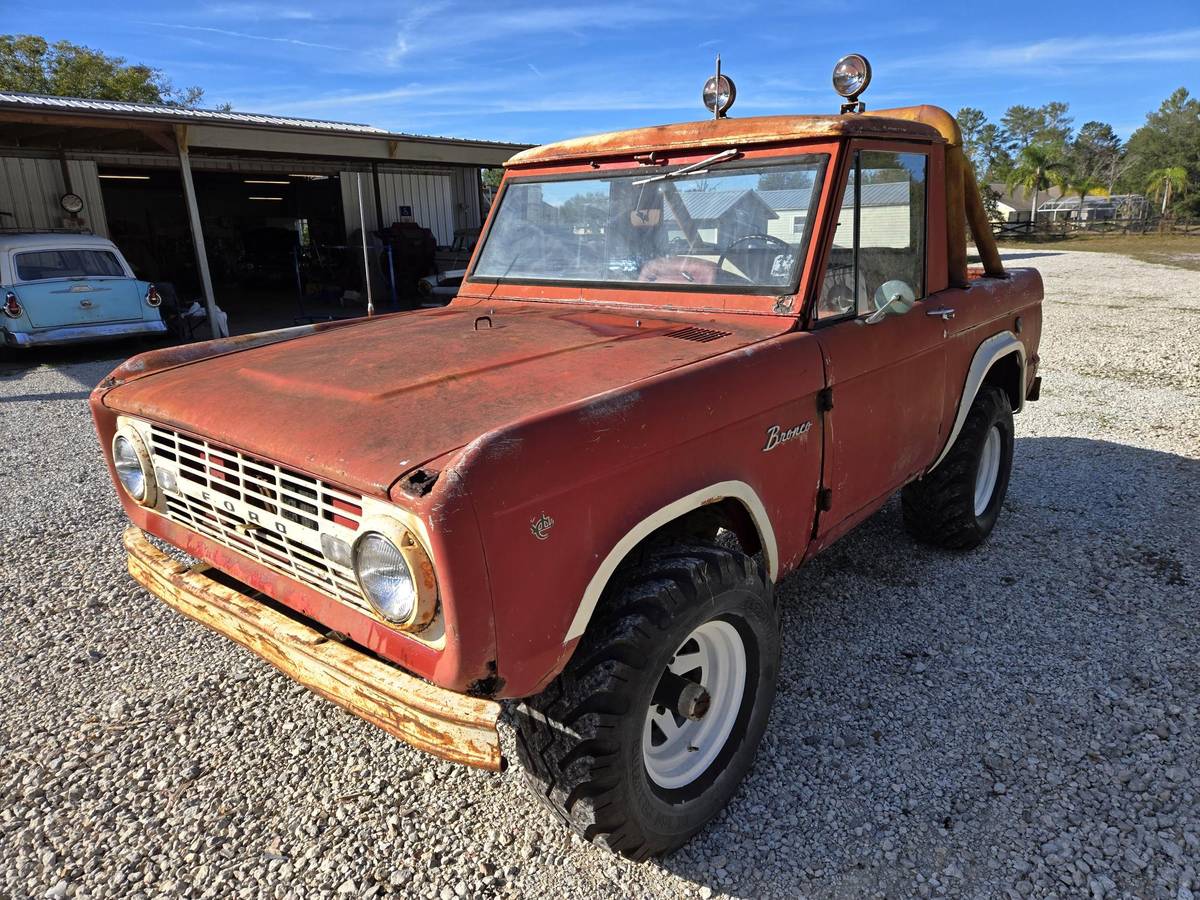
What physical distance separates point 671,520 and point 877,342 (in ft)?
4.07

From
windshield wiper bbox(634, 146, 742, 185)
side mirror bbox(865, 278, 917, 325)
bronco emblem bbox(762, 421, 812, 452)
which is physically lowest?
bronco emblem bbox(762, 421, 812, 452)

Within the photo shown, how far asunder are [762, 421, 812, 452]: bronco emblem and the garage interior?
8169 millimetres

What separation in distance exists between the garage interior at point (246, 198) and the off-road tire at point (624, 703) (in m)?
8.57

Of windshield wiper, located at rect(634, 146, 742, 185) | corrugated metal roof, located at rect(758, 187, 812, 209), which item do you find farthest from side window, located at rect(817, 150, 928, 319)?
windshield wiper, located at rect(634, 146, 742, 185)

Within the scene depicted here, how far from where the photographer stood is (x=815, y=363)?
2.68m

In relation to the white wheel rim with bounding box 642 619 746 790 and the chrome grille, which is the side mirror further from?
the chrome grille

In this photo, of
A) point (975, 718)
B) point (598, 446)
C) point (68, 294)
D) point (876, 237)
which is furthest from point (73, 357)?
point (975, 718)

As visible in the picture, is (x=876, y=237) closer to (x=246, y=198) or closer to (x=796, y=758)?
(x=796, y=758)

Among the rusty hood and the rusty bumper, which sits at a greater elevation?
the rusty hood

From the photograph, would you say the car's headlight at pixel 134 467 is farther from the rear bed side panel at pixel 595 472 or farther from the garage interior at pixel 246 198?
the garage interior at pixel 246 198

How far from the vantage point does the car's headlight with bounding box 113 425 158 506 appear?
2.63 meters

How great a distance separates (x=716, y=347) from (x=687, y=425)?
51cm

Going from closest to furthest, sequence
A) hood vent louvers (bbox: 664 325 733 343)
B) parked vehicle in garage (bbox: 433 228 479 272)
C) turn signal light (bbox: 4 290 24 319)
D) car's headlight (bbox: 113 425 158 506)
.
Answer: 1. car's headlight (bbox: 113 425 158 506)
2. hood vent louvers (bbox: 664 325 733 343)
3. turn signal light (bbox: 4 290 24 319)
4. parked vehicle in garage (bbox: 433 228 479 272)

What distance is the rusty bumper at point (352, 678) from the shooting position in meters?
1.89
